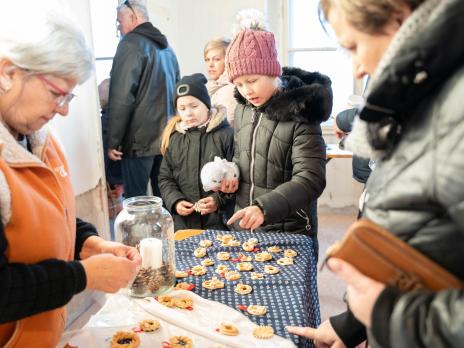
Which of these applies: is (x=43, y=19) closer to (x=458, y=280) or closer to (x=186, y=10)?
(x=458, y=280)

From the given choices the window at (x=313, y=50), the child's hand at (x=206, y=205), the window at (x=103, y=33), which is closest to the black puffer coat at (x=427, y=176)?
the child's hand at (x=206, y=205)

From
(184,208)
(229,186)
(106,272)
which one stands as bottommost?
(184,208)

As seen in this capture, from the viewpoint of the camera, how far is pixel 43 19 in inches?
34.1

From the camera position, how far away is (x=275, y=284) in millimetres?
1246

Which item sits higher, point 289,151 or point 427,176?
point 427,176

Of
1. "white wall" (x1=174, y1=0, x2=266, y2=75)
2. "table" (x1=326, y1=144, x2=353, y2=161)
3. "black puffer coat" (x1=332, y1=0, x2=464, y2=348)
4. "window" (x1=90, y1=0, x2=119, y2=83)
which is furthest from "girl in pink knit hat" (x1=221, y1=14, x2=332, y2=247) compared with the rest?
"white wall" (x1=174, y1=0, x2=266, y2=75)

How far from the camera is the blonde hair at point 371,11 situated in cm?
58

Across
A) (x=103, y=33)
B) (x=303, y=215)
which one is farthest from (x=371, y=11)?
(x=103, y=33)

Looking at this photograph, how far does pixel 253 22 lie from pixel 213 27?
2.73 m

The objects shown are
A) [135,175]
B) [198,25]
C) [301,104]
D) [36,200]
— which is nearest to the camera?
[36,200]

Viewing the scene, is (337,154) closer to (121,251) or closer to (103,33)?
(103,33)

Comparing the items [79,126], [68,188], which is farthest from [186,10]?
[68,188]

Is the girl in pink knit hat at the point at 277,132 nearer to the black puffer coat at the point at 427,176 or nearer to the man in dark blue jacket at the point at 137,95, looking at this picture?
the black puffer coat at the point at 427,176

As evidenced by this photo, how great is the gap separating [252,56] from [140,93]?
148 centimetres
